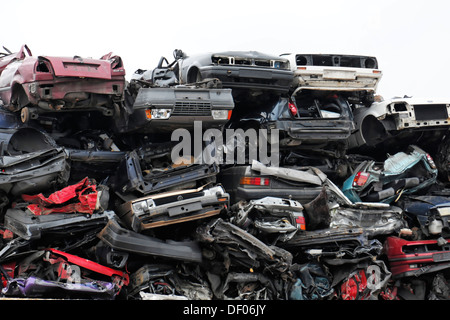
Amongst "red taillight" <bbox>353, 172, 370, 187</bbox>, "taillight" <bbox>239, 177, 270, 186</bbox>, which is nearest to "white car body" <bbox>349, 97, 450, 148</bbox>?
"red taillight" <bbox>353, 172, 370, 187</bbox>

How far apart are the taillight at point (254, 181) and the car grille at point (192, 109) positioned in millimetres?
1218

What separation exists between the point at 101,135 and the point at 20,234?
7.82 feet

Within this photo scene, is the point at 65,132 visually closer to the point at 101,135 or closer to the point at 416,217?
the point at 101,135

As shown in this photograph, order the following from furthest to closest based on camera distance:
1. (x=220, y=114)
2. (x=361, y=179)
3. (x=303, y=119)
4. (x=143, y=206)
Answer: (x=361, y=179) → (x=303, y=119) → (x=220, y=114) → (x=143, y=206)

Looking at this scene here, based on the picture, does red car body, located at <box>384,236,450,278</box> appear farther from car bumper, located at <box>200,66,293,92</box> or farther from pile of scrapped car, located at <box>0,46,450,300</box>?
car bumper, located at <box>200,66,293,92</box>

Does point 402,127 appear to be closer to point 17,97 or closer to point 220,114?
point 220,114

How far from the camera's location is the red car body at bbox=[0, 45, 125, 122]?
8.12 meters

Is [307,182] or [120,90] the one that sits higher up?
[120,90]

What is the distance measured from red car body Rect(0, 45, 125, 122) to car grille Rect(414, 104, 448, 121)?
578 centimetres

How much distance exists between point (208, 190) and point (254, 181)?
1.11 metres

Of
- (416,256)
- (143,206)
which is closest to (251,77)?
(143,206)

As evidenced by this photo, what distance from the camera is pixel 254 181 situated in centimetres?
923
